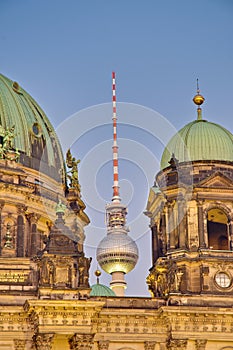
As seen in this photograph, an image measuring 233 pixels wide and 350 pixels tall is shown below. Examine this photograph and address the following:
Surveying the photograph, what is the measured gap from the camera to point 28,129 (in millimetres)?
63281

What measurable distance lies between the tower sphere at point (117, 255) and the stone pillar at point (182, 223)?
66.8 metres

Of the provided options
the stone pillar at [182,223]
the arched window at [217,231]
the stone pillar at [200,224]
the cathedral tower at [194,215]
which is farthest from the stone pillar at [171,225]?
the arched window at [217,231]

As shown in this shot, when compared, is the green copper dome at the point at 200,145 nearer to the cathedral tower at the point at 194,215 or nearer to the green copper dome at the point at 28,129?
the cathedral tower at the point at 194,215

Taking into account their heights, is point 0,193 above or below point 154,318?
above

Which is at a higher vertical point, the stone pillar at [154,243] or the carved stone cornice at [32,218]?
the carved stone cornice at [32,218]

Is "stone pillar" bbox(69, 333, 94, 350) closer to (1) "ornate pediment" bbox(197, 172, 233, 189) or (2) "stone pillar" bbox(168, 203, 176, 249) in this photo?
(2) "stone pillar" bbox(168, 203, 176, 249)

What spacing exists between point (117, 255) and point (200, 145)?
70363 mm

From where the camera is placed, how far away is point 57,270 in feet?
166

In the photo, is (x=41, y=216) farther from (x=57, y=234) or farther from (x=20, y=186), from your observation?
(x=57, y=234)

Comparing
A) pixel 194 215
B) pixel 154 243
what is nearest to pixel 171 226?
pixel 194 215

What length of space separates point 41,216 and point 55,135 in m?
7.92

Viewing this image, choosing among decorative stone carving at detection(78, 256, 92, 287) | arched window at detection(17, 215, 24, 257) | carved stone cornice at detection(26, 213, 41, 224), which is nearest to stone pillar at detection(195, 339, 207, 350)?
decorative stone carving at detection(78, 256, 92, 287)

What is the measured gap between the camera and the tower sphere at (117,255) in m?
122

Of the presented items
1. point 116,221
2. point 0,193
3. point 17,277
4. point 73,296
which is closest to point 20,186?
point 0,193
